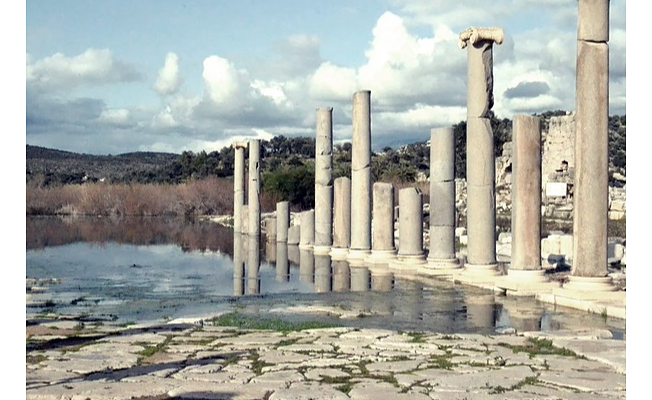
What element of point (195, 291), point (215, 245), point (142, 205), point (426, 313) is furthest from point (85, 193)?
point (426, 313)

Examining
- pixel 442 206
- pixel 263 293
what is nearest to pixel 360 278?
pixel 442 206

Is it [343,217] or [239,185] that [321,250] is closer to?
[343,217]

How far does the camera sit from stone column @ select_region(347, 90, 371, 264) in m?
22.4

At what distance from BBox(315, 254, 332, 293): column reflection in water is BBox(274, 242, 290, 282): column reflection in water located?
656 millimetres

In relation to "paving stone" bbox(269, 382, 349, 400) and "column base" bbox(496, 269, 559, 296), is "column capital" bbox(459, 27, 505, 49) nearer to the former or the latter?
"column base" bbox(496, 269, 559, 296)

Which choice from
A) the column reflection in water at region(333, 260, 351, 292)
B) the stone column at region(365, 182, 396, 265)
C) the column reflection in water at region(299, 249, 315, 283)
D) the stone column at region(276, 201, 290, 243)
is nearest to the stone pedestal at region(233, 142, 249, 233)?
the stone column at region(276, 201, 290, 243)

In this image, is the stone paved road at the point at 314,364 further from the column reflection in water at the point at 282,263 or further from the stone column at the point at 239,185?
the stone column at the point at 239,185

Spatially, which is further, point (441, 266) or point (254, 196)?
point (254, 196)

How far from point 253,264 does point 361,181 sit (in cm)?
341

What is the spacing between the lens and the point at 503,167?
40.2 m

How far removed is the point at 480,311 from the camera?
40.7 ft

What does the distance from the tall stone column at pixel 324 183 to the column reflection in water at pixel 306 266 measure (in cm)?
60

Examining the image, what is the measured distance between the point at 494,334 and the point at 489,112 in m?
7.52

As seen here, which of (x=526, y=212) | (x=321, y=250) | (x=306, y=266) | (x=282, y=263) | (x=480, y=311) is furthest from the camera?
(x=321, y=250)
